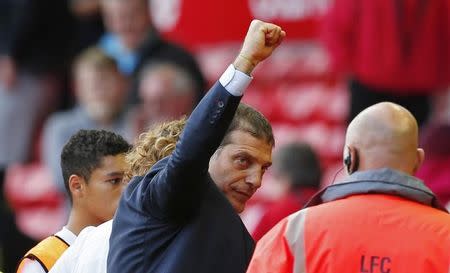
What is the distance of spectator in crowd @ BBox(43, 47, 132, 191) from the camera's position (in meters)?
10.9

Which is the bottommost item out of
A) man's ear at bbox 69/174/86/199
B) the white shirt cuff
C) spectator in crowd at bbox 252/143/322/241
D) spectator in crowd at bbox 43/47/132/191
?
spectator in crowd at bbox 252/143/322/241

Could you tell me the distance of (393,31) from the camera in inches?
380

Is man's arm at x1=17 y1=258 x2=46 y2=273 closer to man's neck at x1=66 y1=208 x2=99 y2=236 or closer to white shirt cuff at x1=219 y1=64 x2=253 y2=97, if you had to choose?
man's neck at x1=66 y1=208 x2=99 y2=236

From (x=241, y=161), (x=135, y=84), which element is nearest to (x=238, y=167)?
(x=241, y=161)

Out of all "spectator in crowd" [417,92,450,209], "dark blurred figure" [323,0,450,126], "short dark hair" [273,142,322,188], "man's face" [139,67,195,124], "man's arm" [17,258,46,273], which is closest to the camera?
"man's arm" [17,258,46,273]

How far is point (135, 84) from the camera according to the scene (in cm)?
1082

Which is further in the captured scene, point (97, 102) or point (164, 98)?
point (97, 102)

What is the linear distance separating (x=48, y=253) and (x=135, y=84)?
4708 millimetres

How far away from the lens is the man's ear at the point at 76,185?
21.2ft

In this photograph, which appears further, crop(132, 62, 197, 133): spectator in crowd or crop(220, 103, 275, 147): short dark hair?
crop(132, 62, 197, 133): spectator in crowd

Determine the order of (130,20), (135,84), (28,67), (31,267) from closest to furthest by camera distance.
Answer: (31,267), (135,84), (130,20), (28,67)

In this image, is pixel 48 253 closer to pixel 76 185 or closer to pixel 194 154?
pixel 76 185

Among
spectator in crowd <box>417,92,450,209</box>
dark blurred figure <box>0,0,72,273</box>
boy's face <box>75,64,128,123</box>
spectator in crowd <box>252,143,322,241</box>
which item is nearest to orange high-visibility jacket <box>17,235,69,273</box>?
spectator in crowd <box>252,143,322,241</box>

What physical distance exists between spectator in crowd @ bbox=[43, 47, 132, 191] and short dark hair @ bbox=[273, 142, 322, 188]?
66.3 inches
